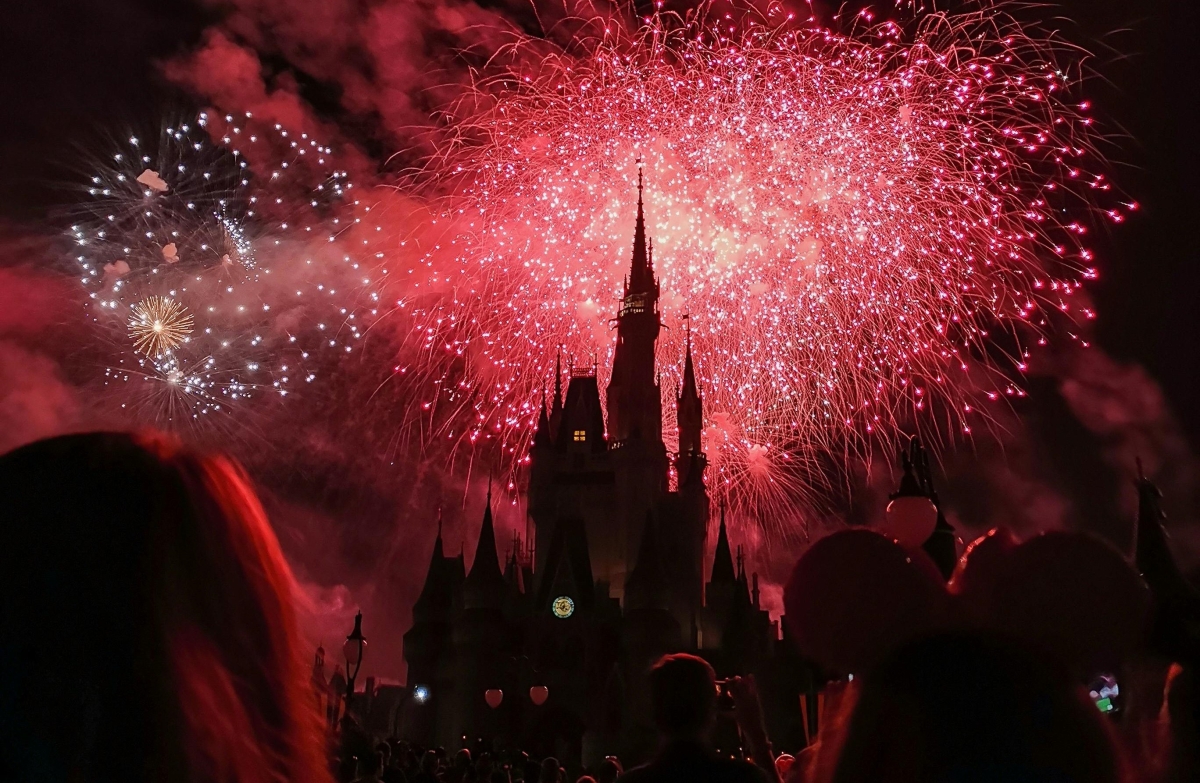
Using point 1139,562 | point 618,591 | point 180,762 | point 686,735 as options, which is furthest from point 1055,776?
point 618,591

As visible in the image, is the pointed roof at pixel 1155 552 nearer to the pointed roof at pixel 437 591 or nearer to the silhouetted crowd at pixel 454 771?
the silhouetted crowd at pixel 454 771

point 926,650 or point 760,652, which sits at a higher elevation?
point 760,652

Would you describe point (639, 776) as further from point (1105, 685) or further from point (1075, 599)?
point (1105, 685)

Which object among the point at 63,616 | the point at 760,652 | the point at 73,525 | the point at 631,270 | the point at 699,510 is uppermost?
the point at 631,270

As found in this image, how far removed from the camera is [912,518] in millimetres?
10414

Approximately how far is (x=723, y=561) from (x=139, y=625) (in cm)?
6094

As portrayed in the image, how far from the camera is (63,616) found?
2.23 metres

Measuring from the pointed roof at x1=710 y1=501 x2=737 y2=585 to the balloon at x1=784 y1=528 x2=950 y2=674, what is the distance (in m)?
56.3

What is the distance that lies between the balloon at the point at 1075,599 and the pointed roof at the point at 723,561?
56227mm

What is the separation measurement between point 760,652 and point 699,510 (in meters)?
9.07

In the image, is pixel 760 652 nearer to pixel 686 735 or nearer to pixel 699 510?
pixel 699 510

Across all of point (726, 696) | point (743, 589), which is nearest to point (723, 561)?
point (743, 589)

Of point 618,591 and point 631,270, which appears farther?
point 631,270

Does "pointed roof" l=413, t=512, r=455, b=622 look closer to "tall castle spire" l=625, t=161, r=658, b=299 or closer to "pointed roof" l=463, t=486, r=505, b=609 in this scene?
"pointed roof" l=463, t=486, r=505, b=609
